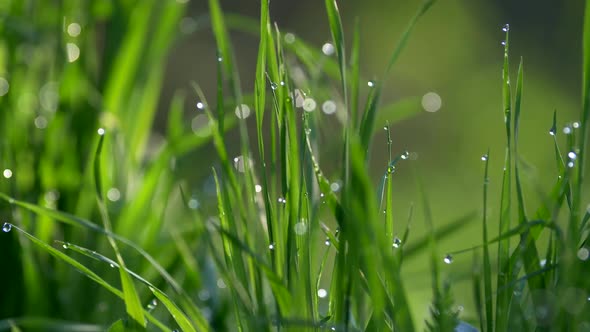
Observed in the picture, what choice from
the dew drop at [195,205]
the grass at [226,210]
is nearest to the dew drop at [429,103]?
the grass at [226,210]

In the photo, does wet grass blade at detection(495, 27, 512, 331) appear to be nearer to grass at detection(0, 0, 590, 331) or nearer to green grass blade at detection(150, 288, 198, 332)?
grass at detection(0, 0, 590, 331)

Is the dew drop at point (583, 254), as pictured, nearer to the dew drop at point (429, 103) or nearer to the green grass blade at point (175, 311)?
the green grass blade at point (175, 311)

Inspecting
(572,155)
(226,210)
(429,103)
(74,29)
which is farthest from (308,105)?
(74,29)

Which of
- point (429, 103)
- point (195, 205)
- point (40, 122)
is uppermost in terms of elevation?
point (429, 103)

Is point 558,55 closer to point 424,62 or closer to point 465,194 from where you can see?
point 424,62

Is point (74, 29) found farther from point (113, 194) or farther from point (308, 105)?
point (308, 105)

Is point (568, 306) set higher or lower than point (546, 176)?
lower

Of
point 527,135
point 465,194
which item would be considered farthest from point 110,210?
point 527,135

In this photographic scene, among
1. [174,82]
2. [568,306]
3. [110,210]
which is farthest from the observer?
[174,82]
